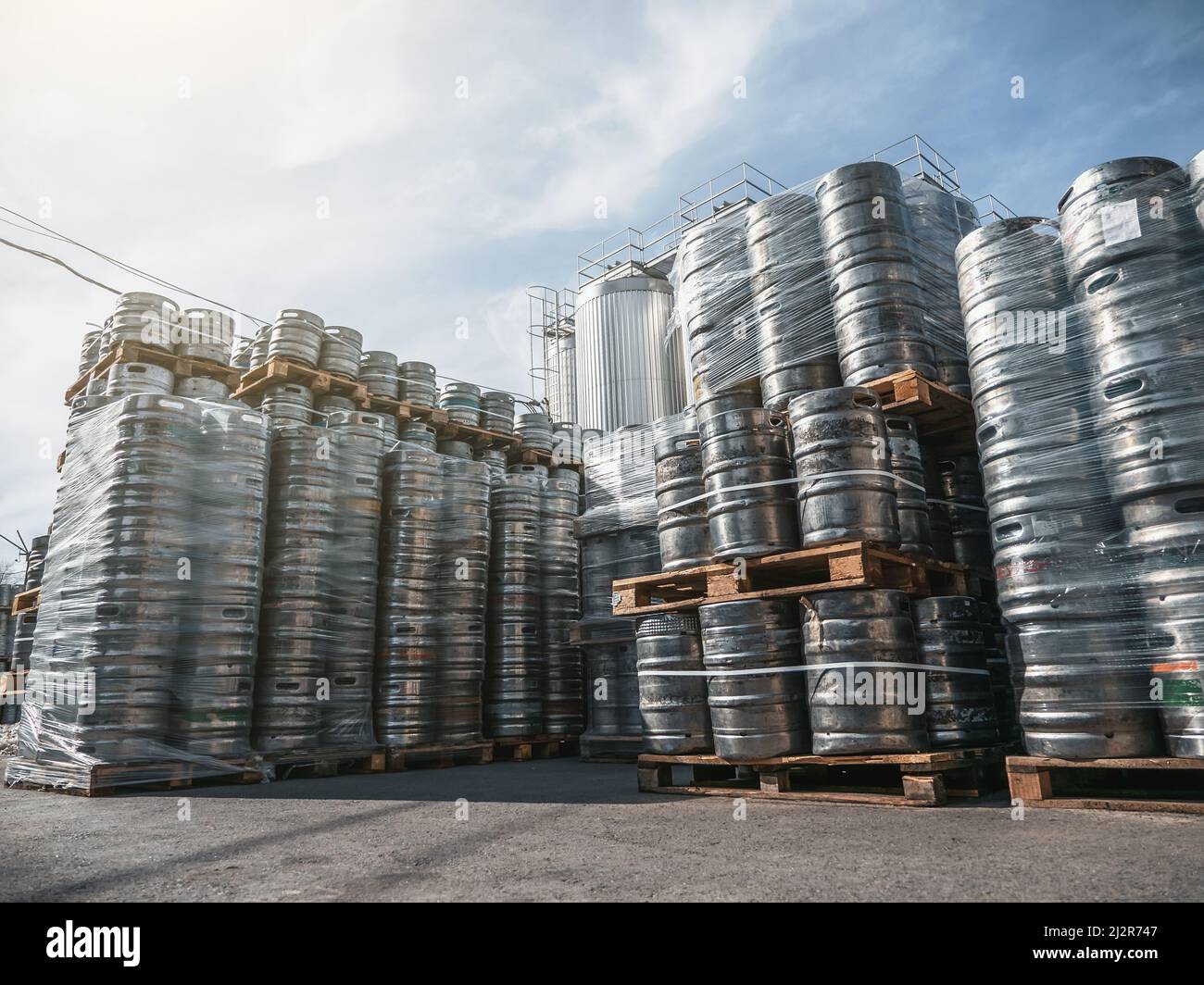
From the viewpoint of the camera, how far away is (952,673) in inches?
176

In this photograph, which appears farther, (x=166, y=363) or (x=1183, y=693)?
(x=166, y=363)

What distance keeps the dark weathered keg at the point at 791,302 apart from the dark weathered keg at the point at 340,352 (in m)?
4.40

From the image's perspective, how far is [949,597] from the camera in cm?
455

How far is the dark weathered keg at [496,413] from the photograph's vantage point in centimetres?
991

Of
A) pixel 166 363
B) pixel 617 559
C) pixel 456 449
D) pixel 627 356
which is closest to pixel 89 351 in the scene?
pixel 166 363

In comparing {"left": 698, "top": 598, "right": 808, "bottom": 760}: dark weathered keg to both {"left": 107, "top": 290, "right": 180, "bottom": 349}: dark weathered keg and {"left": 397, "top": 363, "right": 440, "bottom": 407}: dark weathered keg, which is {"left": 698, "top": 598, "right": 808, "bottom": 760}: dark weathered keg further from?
{"left": 107, "top": 290, "right": 180, "bottom": 349}: dark weathered keg

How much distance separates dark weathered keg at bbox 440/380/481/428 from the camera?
31.6 ft

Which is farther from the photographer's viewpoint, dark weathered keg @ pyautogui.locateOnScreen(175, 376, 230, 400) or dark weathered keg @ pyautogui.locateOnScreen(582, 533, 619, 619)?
dark weathered keg @ pyautogui.locateOnScreen(175, 376, 230, 400)

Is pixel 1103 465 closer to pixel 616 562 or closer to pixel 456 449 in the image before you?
pixel 616 562

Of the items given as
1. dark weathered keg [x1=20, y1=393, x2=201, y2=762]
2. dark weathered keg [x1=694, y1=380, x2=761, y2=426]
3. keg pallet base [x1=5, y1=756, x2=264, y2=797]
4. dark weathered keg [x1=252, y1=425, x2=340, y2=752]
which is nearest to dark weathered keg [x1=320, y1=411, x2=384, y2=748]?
dark weathered keg [x1=252, y1=425, x2=340, y2=752]

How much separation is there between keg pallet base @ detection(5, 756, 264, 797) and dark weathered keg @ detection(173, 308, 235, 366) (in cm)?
367

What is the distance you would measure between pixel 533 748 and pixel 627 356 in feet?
24.8

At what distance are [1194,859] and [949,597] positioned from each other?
1.97m

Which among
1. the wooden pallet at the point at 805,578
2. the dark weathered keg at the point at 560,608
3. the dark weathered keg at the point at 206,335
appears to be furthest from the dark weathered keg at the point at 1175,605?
the dark weathered keg at the point at 206,335
